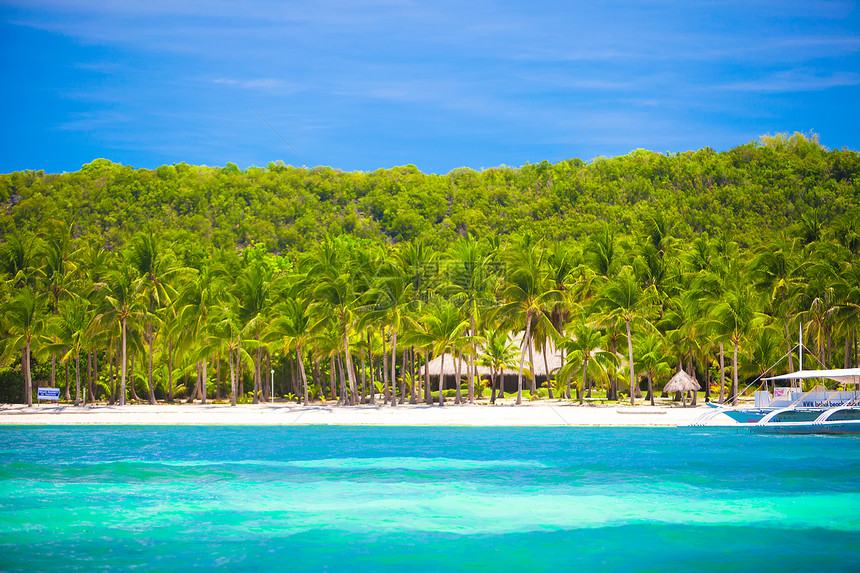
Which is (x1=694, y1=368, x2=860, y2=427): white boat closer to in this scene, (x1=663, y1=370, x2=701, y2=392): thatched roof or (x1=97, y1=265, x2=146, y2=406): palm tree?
(x1=663, y1=370, x2=701, y2=392): thatched roof

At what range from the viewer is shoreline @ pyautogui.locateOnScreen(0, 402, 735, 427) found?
26.0 metres

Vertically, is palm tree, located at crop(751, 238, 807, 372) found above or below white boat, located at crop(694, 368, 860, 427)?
above

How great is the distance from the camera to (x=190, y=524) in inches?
516

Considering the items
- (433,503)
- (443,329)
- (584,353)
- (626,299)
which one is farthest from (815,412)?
(433,503)

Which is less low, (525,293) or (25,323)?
(525,293)

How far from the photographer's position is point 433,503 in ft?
48.3

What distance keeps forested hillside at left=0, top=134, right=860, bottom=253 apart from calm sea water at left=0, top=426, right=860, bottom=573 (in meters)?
39.6

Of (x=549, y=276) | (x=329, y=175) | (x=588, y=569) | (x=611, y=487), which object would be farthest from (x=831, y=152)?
(x=588, y=569)

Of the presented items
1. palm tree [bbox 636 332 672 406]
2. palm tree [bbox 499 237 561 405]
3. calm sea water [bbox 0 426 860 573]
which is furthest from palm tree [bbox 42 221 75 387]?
palm tree [bbox 636 332 672 406]

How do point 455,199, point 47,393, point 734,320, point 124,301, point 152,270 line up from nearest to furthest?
point 734,320, point 47,393, point 124,301, point 152,270, point 455,199

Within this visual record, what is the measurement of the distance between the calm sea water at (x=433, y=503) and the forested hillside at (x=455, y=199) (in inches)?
1559

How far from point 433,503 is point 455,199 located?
198 ft

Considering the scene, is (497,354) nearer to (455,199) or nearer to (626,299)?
(626,299)

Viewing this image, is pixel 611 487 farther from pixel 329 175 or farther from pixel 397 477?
pixel 329 175
